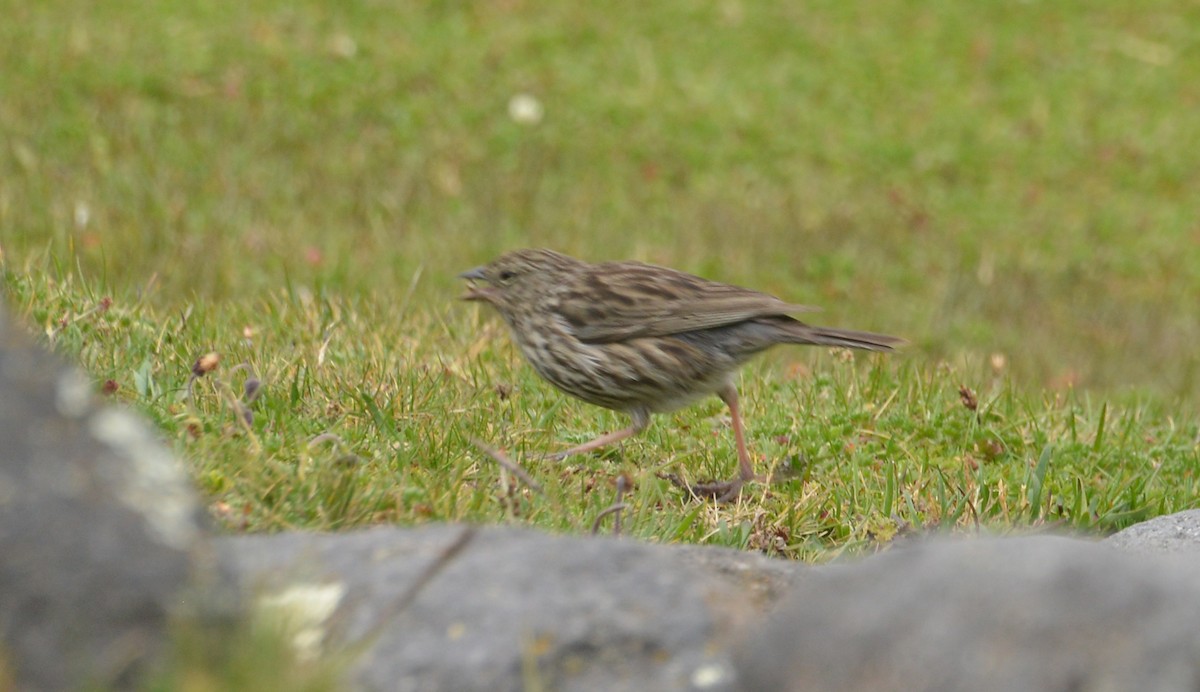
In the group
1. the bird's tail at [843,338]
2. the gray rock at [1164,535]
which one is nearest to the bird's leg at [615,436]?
the bird's tail at [843,338]

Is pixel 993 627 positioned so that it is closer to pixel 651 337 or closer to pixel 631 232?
pixel 651 337

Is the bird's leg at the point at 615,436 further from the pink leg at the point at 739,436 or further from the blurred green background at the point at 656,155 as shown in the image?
the blurred green background at the point at 656,155

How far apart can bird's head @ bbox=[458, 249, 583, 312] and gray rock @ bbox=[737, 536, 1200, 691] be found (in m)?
Result: 3.39

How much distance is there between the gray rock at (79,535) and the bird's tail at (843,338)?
307 centimetres

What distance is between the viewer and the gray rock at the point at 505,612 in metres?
3.09

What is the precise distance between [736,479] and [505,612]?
2.52 m

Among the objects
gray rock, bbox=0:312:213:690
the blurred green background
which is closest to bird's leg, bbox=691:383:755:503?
gray rock, bbox=0:312:213:690

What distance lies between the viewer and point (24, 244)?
8.55m

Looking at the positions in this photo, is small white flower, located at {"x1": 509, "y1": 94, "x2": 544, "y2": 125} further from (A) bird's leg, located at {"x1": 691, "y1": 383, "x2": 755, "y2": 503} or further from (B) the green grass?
(A) bird's leg, located at {"x1": 691, "y1": 383, "x2": 755, "y2": 503}

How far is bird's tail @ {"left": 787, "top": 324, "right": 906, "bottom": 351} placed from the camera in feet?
18.4

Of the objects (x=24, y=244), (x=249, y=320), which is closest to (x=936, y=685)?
(x=249, y=320)

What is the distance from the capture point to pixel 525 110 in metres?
12.4

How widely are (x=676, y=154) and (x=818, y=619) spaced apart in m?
9.71

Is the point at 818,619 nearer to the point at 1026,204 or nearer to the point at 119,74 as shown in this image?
the point at 119,74
